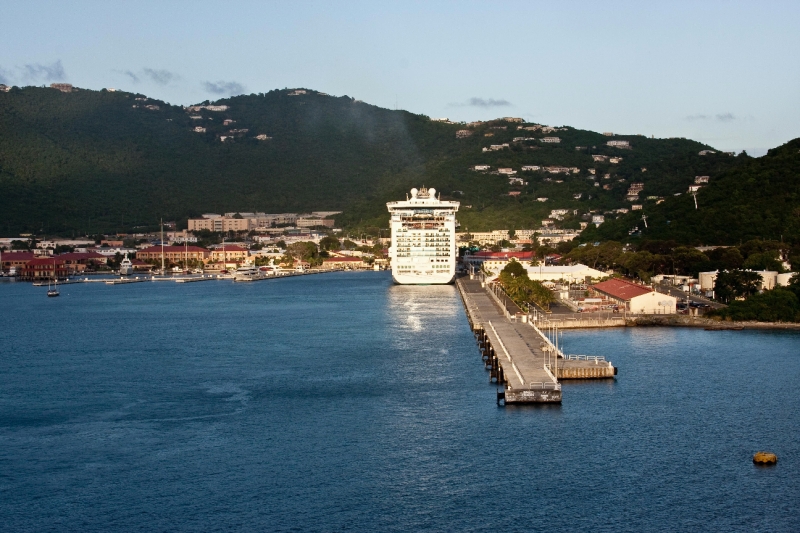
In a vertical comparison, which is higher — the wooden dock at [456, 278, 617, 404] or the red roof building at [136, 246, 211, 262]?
the red roof building at [136, 246, 211, 262]

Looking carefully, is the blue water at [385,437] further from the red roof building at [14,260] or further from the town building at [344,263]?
the town building at [344,263]

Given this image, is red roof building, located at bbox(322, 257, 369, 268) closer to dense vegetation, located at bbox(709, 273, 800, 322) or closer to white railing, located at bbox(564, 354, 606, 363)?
dense vegetation, located at bbox(709, 273, 800, 322)

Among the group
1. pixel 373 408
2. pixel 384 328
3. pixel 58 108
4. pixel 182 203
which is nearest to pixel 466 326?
pixel 384 328

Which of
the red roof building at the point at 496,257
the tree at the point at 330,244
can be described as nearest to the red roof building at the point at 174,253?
the tree at the point at 330,244

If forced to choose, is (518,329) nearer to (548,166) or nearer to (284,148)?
(548,166)

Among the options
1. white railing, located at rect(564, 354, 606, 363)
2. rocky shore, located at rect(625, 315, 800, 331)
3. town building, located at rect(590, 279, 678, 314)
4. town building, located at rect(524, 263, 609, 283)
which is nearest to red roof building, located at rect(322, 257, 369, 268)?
town building, located at rect(524, 263, 609, 283)
